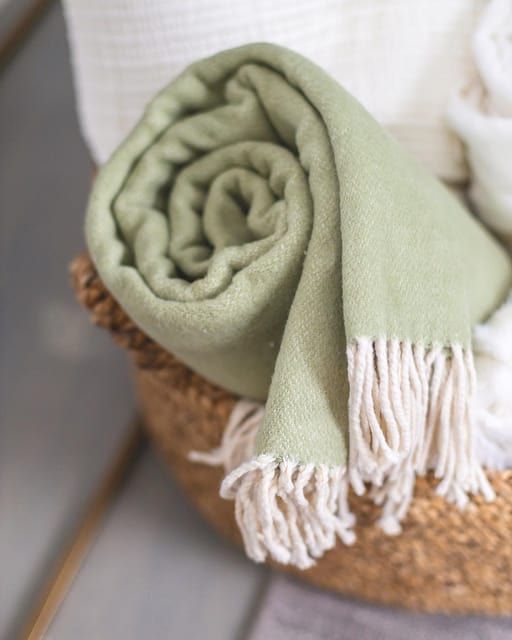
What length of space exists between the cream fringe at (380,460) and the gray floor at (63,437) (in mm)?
156

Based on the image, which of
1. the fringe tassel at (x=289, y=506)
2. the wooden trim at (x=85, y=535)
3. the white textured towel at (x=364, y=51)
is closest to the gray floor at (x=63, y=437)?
the wooden trim at (x=85, y=535)

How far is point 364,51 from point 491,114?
4.7 inches

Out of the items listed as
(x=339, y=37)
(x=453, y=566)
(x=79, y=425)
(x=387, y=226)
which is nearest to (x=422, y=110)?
(x=339, y=37)

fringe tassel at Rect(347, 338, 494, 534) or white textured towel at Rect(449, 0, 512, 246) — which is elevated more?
white textured towel at Rect(449, 0, 512, 246)

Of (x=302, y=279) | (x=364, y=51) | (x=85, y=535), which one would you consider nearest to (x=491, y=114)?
(x=364, y=51)

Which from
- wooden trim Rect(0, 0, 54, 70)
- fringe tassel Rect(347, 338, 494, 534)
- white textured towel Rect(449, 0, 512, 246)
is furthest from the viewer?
wooden trim Rect(0, 0, 54, 70)

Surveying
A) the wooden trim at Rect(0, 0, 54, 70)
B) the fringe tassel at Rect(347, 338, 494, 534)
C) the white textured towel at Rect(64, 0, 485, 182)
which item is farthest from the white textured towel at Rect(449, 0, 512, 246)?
the wooden trim at Rect(0, 0, 54, 70)

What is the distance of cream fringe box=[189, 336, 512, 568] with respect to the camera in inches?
16.9

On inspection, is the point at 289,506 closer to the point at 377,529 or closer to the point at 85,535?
the point at 377,529

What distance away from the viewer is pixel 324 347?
44cm

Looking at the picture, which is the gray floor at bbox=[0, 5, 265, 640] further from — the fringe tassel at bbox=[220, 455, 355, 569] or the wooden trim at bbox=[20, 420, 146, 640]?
the fringe tassel at bbox=[220, 455, 355, 569]

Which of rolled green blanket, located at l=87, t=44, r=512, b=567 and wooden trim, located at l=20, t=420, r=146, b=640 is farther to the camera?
wooden trim, located at l=20, t=420, r=146, b=640

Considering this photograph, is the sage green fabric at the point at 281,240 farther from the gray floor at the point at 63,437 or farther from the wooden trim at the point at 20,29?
the wooden trim at the point at 20,29

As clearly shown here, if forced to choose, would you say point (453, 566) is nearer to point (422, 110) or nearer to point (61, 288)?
point (422, 110)
